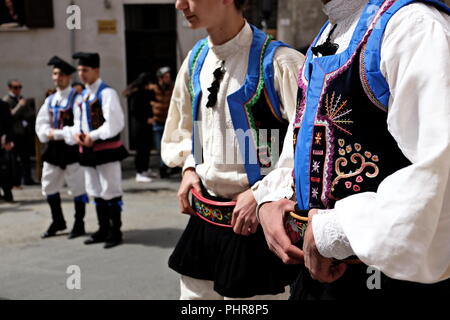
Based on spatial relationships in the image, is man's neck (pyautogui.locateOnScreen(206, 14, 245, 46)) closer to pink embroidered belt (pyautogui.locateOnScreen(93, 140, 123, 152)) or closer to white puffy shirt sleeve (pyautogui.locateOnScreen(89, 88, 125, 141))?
white puffy shirt sleeve (pyautogui.locateOnScreen(89, 88, 125, 141))

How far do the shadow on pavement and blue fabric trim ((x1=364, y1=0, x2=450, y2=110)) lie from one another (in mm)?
4746

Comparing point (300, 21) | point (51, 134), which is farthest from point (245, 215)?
point (300, 21)

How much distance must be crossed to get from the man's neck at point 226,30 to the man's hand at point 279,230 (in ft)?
3.31

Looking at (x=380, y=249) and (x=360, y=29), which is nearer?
(x=380, y=249)

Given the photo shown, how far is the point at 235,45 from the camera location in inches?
95.8

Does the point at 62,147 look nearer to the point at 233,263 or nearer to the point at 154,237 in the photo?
the point at 154,237

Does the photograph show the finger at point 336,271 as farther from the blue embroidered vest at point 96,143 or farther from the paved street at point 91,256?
the blue embroidered vest at point 96,143

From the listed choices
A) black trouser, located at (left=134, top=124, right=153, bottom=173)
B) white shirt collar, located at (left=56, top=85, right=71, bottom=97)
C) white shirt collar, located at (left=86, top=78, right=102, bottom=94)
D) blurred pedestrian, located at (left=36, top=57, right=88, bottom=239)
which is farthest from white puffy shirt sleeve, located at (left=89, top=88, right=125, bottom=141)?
black trouser, located at (left=134, top=124, right=153, bottom=173)

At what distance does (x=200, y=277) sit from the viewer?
2373mm
